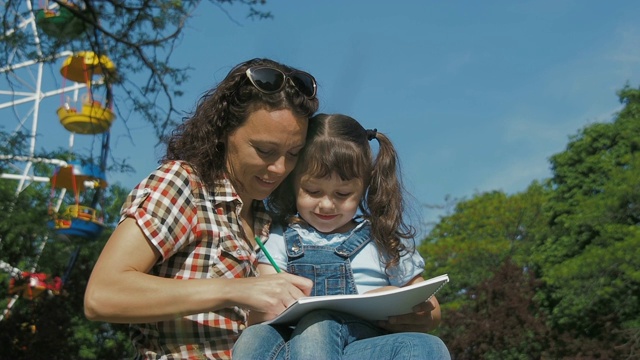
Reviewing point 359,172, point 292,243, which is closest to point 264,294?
point 292,243

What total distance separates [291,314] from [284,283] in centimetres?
→ 10

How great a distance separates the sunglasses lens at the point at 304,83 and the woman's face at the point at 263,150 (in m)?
0.10

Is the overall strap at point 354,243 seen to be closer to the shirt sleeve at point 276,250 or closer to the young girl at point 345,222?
the young girl at point 345,222

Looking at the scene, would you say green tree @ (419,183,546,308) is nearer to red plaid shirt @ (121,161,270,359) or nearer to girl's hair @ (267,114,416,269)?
girl's hair @ (267,114,416,269)

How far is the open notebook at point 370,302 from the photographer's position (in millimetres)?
2178

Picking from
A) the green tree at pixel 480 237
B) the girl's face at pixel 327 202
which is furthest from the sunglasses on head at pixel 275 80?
the green tree at pixel 480 237

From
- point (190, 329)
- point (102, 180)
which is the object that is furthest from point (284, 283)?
point (102, 180)

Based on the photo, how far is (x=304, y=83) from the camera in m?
2.83

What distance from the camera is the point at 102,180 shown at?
7828 mm

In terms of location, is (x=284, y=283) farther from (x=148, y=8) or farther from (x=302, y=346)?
(x=148, y=8)

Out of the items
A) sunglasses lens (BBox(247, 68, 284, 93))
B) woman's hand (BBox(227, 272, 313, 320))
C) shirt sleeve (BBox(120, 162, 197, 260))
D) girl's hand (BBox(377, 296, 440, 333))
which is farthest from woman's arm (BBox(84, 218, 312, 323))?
sunglasses lens (BBox(247, 68, 284, 93))

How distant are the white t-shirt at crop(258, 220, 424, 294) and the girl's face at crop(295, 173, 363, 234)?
39 mm

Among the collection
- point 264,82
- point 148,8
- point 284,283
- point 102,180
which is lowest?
point 284,283

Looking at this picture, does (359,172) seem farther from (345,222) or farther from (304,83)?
(304,83)
